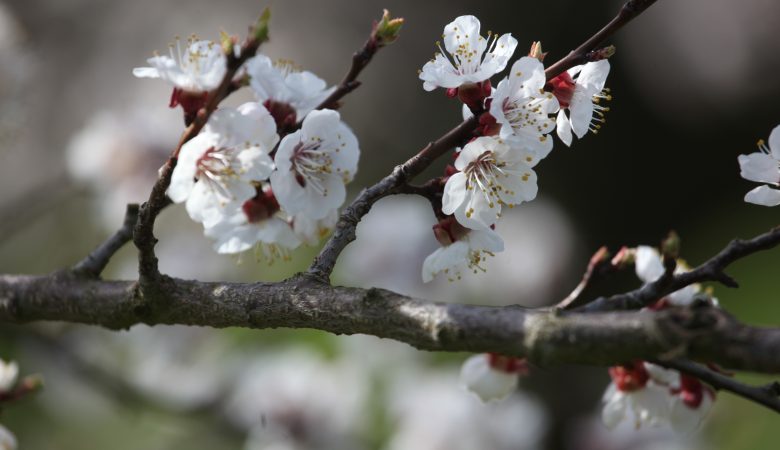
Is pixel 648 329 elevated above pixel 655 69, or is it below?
above

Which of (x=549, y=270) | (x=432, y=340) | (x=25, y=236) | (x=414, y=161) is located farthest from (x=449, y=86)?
(x=25, y=236)

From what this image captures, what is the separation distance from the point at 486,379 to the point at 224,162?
482mm

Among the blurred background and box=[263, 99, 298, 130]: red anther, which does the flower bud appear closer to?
box=[263, 99, 298, 130]: red anther

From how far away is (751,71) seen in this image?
10.7 feet

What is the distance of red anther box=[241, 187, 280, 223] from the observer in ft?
3.13

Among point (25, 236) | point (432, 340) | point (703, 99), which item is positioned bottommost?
point (703, 99)

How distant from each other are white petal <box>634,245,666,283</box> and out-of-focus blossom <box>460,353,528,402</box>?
0.21m

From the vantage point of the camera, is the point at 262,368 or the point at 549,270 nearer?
the point at 262,368

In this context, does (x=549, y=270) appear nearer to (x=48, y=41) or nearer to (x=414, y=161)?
(x=414, y=161)

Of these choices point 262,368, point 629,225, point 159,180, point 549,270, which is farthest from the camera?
point 629,225

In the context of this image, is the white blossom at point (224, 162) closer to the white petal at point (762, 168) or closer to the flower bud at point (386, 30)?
the flower bud at point (386, 30)

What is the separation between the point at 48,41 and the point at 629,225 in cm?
270

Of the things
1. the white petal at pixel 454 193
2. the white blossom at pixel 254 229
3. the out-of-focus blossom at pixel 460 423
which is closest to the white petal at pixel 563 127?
the white petal at pixel 454 193

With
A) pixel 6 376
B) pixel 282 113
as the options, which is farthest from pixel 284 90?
pixel 6 376
